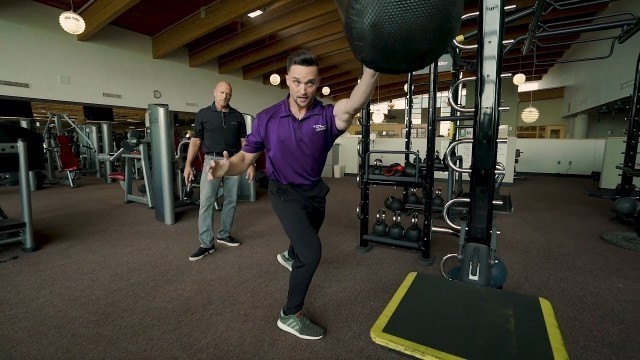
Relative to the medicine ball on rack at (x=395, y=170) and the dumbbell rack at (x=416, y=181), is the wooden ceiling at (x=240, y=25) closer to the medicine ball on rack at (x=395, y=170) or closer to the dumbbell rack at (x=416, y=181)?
the medicine ball on rack at (x=395, y=170)

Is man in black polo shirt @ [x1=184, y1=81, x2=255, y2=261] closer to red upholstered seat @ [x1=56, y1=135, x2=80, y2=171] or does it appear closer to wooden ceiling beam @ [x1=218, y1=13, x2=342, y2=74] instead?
red upholstered seat @ [x1=56, y1=135, x2=80, y2=171]

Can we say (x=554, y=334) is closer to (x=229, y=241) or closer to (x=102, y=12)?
(x=229, y=241)

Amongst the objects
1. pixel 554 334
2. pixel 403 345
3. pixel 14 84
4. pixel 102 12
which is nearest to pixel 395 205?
pixel 554 334

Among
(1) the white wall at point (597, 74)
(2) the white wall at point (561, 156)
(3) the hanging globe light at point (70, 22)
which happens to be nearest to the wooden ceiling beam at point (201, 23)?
(3) the hanging globe light at point (70, 22)

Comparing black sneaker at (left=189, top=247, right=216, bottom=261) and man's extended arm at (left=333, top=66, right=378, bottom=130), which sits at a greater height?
man's extended arm at (left=333, top=66, right=378, bottom=130)

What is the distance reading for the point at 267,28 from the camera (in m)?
7.07

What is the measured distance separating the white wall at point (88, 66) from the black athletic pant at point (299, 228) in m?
7.34

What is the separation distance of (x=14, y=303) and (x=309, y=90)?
219 cm

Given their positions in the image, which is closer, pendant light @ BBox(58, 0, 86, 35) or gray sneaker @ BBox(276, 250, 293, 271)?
gray sneaker @ BBox(276, 250, 293, 271)

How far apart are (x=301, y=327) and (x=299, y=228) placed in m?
0.51

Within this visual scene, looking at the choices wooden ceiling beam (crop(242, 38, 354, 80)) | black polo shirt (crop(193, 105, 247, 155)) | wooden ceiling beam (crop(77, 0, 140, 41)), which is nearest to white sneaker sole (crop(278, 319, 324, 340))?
black polo shirt (crop(193, 105, 247, 155))

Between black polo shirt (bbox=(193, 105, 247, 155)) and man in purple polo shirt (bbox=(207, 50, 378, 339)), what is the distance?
112 cm

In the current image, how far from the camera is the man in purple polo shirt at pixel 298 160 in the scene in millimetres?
1388

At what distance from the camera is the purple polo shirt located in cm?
143
